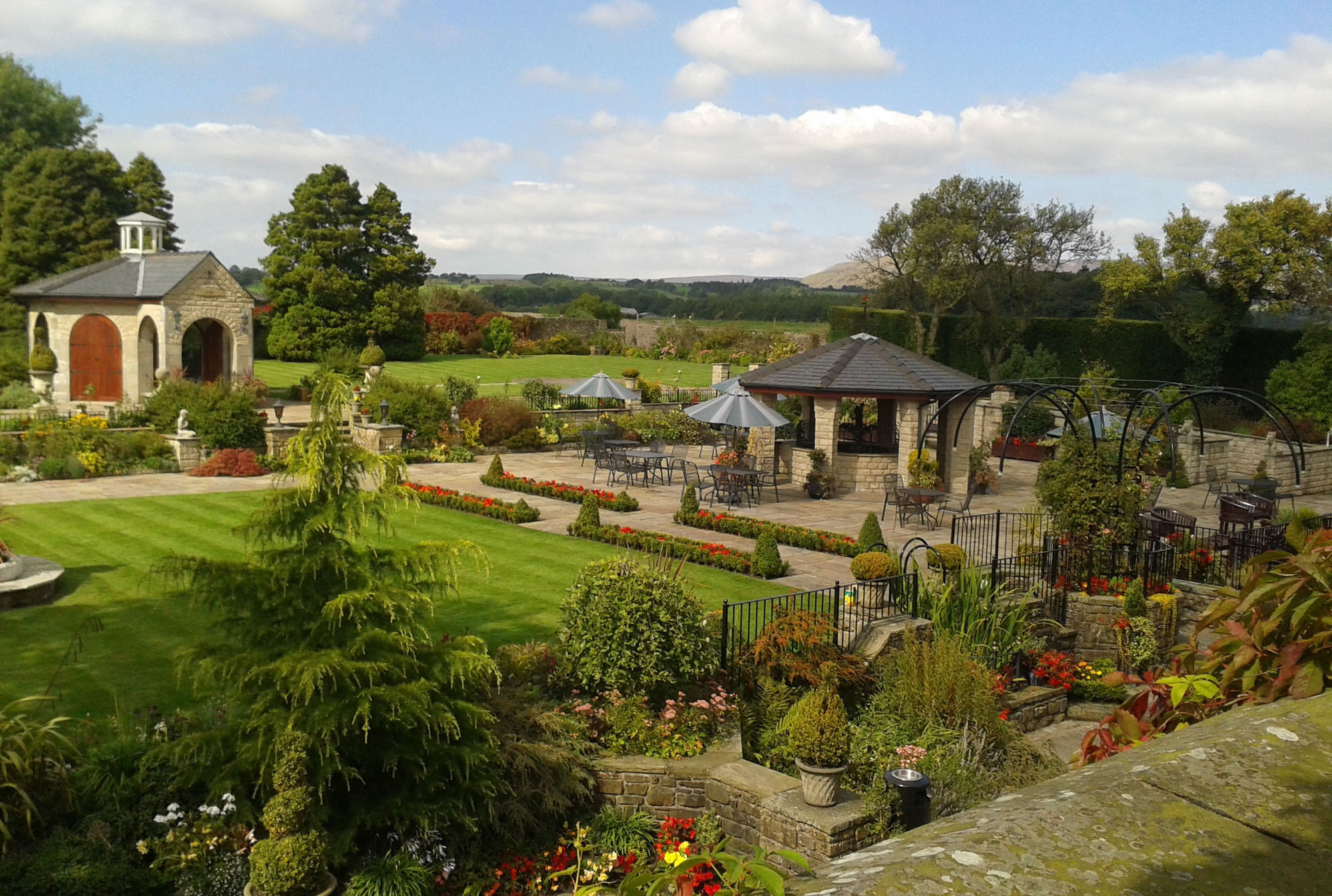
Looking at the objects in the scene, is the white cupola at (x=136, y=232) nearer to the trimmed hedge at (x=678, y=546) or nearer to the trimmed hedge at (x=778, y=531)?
the trimmed hedge at (x=678, y=546)

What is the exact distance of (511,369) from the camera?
140ft

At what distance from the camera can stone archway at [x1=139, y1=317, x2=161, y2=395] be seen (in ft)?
91.0

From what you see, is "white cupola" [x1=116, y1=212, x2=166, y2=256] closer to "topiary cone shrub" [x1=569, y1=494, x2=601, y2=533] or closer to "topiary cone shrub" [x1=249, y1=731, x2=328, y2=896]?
"topiary cone shrub" [x1=569, y1=494, x2=601, y2=533]

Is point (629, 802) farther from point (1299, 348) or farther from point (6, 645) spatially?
point (1299, 348)

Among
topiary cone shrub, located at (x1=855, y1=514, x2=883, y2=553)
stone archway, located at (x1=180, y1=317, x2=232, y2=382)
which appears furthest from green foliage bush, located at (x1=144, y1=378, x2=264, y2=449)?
topiary cone shrub, located at (x1=855, y1=514, x2=883, y2=553)

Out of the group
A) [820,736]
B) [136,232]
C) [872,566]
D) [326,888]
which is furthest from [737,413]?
[136,232]

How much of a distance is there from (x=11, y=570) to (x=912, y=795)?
10140 mm

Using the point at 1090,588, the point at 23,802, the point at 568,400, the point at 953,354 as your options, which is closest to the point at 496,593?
the point at 23,802

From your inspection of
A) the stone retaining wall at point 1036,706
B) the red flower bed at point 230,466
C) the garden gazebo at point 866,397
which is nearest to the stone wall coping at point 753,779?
the stone retaining wall at point 1036,706

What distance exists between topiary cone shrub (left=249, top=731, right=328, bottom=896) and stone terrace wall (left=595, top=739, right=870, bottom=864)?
7.66ft

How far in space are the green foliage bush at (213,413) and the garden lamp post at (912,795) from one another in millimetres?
18097

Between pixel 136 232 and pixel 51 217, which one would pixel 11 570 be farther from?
pixel 51 217

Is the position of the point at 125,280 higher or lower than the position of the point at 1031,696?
higher

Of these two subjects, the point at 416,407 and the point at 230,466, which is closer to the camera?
the point at 230,466
